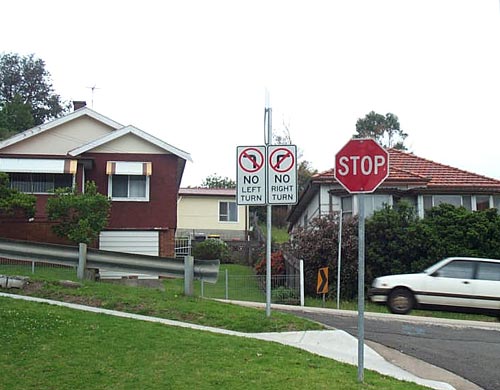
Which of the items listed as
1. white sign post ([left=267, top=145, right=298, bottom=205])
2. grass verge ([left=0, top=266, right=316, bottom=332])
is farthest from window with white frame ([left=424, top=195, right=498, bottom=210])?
white sign post ([left=267, top=145, right=298, bottom=205])

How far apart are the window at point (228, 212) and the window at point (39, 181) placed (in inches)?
714

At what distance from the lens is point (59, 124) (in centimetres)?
2839

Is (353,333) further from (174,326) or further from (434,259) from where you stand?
(434,259)

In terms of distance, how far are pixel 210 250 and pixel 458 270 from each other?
17456 mm

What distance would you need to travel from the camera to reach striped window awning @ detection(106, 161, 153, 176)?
25703mm

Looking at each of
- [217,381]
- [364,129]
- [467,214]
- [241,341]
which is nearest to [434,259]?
[467,214]

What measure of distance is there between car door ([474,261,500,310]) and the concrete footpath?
6.08 meters

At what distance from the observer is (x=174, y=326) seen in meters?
10.4

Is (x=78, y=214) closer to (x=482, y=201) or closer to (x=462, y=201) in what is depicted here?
(x=462, y=201)

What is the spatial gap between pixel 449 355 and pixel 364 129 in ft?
195

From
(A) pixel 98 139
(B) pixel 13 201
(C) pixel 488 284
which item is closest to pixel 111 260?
(C) pixel 488 284

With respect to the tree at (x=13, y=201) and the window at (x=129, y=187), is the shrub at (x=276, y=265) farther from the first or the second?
the tree at (x=13, y=201)

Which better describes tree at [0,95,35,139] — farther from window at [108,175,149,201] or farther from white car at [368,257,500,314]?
white car at [368,257,500,314]

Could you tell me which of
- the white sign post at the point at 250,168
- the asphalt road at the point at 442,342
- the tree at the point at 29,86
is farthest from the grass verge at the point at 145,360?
the tree at the point at 29,86
